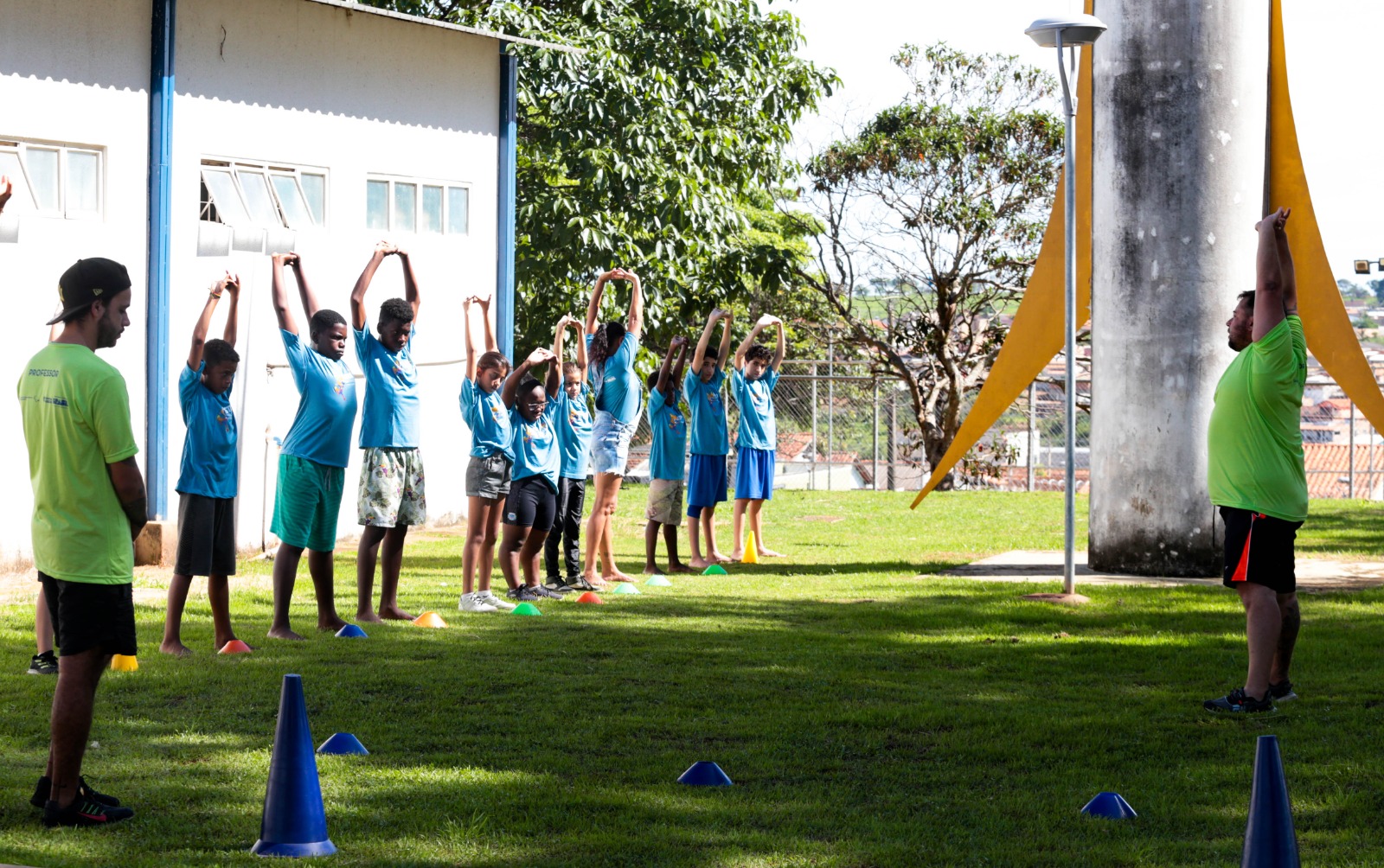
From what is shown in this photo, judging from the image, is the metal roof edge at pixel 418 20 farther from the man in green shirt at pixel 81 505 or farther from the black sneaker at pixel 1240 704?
the black sneaker at pixel 1240 704

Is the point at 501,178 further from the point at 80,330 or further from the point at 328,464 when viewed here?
the point at 80,330

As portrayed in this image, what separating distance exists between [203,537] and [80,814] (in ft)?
11.0

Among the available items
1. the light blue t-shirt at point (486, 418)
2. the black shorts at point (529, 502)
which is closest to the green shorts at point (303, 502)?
the light blue t-shirt at point (486, 418)

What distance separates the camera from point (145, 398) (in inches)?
523

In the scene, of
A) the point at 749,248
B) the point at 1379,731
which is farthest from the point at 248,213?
the point at 1379,731

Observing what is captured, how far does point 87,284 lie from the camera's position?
484 cm

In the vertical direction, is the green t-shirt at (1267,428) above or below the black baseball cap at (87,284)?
below

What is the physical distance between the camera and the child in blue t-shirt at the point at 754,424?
1284cm

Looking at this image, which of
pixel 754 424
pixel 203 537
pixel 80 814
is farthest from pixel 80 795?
pixel 754 424

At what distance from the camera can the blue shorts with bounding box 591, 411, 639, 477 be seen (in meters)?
11.2

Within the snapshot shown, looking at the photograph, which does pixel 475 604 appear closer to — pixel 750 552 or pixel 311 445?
pixel 311 445

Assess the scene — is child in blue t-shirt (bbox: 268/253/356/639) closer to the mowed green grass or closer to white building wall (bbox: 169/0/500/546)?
the mowed green grass

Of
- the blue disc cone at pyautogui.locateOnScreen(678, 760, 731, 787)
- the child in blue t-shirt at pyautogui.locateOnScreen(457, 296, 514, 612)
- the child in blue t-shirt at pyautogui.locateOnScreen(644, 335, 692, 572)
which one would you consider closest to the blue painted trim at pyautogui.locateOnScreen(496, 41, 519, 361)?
the child in blue t-shirt at pyautogui.locateOnScreen(644, 335, 692, 572)

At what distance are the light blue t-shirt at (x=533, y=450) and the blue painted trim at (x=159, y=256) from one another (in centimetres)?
464
